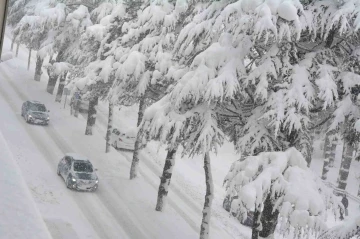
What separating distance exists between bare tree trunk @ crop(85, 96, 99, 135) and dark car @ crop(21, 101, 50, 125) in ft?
2.51

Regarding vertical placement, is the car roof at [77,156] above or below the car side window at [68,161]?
below

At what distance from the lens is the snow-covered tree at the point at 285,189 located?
4598mm

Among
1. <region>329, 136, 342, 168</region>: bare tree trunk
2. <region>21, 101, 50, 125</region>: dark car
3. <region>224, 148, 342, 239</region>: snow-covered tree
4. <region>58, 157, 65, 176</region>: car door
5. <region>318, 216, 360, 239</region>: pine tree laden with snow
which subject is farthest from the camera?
<region>21, 101, 50, 125</region>: dark car

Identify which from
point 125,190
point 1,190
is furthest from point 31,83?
point 1,190

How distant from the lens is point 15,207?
16.3 feet

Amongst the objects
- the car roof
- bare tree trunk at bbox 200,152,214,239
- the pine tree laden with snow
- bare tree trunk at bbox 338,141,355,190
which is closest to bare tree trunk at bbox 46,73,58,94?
the car roof

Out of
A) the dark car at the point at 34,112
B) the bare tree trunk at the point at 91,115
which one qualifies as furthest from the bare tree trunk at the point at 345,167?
the dark car at the point at 34,112

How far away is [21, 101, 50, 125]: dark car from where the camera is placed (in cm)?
720

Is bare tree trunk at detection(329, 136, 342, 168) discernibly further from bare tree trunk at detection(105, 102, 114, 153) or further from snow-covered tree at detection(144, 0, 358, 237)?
bare tree trunk at detection(105, 102, 114, 153)

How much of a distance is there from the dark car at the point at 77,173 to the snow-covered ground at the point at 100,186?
11 centimetres

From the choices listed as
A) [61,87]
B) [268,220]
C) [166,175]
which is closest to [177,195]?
[166,175]

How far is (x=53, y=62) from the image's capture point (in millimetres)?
8109

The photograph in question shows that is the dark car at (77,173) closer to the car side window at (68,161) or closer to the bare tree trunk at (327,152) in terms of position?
the car side window at (68,161)

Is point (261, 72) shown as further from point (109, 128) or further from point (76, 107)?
point (76, 107)
